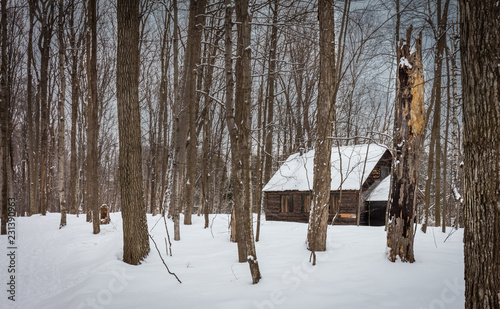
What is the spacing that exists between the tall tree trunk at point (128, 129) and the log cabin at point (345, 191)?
34.9ft

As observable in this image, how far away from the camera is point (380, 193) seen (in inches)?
650

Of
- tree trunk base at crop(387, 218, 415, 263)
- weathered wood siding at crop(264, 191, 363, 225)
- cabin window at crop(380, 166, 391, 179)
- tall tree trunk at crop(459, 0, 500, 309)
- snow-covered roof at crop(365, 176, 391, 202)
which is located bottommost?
weathered wood siding at crop(264, 191, 363, 225)

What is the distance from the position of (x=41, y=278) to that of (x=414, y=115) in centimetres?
735

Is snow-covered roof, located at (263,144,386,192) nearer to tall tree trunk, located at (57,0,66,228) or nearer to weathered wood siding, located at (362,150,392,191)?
weathered wood siding, located at (362,150,392,191)

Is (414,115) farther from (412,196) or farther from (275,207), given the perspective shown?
(275,207)

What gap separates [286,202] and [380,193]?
17.8 ft

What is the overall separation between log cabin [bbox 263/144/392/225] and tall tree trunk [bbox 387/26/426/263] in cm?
1028

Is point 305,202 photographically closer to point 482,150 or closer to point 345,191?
point 345,191

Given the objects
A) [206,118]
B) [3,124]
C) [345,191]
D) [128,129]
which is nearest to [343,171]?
[345,191]

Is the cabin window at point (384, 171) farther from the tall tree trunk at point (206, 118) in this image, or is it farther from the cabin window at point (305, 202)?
the tall tree trunk at point (206, 118)

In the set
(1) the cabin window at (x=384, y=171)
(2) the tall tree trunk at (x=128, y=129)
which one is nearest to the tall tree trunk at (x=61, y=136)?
(2) the tall tree trunk at (x=128, y=129)

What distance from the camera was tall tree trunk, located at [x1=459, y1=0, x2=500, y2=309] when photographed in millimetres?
2225

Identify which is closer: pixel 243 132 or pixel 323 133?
pixel 243 132

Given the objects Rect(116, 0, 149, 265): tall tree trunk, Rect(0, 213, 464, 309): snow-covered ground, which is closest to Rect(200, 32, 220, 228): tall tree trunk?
Rect(116, 0, 149, 265): tall tree trunk
